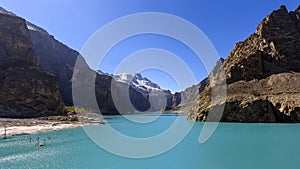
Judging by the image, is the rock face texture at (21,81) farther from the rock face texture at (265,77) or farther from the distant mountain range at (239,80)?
the rock face texture at (265,77)

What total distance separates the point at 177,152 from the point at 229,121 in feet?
223

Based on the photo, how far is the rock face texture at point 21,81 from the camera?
95750 millimetres

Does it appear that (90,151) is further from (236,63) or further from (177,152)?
(236,63)

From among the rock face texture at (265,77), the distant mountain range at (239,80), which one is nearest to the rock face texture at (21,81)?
the distant mountain range at (239,80)

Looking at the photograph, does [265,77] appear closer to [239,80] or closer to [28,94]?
[239,80]

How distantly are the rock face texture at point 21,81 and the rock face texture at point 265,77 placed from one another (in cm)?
6983

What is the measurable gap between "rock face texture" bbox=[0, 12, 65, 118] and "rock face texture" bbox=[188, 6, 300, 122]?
6983 cm

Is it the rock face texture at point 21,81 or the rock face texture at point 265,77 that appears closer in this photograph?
the rock face texture at point 265,77

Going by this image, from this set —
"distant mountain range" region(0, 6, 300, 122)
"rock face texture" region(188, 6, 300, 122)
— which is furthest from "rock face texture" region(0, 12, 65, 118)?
"rock face texture" region(188, 6, 300, 122)

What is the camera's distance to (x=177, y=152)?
35938 mm

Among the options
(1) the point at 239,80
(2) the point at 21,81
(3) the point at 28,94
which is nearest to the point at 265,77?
(1) the point at 239,80

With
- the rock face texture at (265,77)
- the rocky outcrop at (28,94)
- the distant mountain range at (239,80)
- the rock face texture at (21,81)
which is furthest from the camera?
the rock face texture at (21,81)

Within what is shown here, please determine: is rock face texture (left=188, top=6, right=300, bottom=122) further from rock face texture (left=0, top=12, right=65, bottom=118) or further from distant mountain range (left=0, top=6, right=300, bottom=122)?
rock face texture (left=0, top=12, right=65, bottom=118)

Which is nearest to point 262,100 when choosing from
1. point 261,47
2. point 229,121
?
point 229,121
